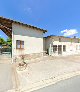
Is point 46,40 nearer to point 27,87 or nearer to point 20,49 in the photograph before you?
point 20,49

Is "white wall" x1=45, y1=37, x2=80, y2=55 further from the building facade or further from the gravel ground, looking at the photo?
the gravel ground

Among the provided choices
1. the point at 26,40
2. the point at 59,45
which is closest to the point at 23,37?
the point at 26,40

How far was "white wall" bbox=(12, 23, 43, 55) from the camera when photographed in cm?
1702

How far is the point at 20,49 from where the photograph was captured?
1767 centimetres

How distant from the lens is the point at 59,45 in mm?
26984

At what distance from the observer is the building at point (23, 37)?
55.3 feet

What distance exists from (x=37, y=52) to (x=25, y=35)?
386 cm

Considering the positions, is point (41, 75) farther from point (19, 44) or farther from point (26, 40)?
point (26, 40)

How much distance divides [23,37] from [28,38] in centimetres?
105

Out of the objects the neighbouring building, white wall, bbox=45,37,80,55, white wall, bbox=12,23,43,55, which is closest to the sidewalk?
the neighbouring building

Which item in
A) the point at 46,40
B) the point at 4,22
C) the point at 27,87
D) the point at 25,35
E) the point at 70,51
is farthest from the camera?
the point at 70,51

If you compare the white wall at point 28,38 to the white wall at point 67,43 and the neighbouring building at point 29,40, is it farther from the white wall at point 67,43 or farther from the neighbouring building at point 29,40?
the white wall at point 67,43

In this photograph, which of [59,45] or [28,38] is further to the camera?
[59,45]

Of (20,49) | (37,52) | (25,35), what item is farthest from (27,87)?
(37,52)
